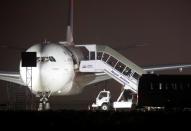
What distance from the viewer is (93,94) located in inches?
2635

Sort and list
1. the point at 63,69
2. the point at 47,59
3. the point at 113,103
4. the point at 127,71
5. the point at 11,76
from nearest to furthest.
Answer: the point at 63,69
the point at 47,59
the point at 113,103
the point at 127,71
the point at 11,76

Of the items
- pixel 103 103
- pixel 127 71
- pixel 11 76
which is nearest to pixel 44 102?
pixel 103 103

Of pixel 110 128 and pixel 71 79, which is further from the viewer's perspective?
pixel 71 79

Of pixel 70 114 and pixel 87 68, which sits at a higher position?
pixel 87 68

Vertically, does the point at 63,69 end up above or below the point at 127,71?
above

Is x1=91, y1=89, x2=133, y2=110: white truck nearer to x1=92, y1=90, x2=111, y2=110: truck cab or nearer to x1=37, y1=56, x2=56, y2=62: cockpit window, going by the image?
x1=92, y1=90, x2=111, y2=110: truck cab

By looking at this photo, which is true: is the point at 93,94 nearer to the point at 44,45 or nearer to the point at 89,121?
the point at 44,45

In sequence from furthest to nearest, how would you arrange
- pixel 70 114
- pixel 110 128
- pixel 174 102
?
1. pixel 174 102
2. pixel 70 114
3. pixel 110 128

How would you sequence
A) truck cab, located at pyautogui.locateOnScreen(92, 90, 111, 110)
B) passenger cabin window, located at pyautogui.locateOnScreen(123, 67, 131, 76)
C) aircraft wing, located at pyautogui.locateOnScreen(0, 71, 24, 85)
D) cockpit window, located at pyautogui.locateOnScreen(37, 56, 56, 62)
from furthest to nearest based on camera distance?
1. aircraft wing, located at pyautogui.locateOnScreen(0, 71, 24, 85)
2. passenger cabin window, located at pyautogui.locateOnScreen(123, 67, 131, 76)
3. truck cab, located at pyautogui.locateOnScreen(92, 90, 111, 110)
4. cockpit window, located at pyautogui.locateOnScreen(37, 56, 56, 62)

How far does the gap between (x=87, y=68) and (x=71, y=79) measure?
1765 mm

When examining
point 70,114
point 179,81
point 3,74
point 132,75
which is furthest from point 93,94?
point 70,114

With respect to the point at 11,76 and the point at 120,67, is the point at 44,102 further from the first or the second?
the point at 11,76

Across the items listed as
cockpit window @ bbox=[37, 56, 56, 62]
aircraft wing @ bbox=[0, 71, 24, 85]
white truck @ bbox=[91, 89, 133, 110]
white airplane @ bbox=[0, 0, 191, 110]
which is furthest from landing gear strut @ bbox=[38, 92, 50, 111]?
aircraft wing @ bbox=[0, 71, 24, 85]

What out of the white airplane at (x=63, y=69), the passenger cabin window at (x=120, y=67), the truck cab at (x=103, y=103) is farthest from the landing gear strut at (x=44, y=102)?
the passenger cabin window at (x=120, y=67)
